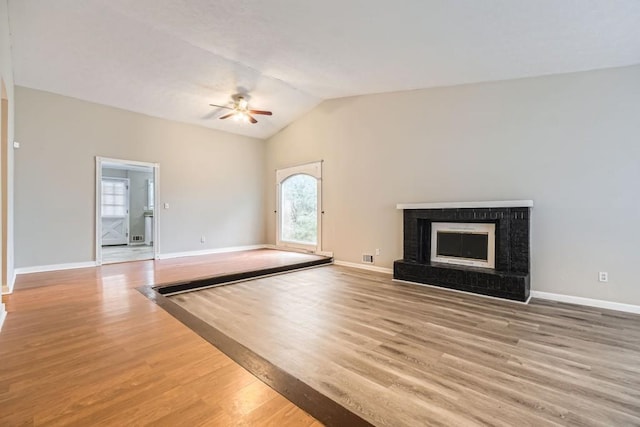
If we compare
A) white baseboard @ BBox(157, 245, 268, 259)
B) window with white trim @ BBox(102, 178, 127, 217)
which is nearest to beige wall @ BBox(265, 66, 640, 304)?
white baseboard @ BBox(157, 245, 268, 259)

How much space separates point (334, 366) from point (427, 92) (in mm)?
4432

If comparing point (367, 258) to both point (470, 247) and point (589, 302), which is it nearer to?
point (470, 247)

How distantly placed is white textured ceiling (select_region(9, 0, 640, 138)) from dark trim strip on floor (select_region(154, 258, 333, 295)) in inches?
130

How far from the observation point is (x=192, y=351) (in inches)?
92.9

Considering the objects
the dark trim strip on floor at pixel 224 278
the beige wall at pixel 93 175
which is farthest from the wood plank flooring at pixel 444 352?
the beige wall at pixel 93 175

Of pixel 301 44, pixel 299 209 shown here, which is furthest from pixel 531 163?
pixel 299 209

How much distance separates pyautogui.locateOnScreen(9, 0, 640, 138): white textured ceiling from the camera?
9.32 ft

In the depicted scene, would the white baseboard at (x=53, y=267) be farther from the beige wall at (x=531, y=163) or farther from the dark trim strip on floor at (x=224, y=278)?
the beige wall at (x=531, y=163)

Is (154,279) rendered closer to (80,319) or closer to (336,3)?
(80,319)

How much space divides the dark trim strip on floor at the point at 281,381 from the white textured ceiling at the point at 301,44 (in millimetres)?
3224

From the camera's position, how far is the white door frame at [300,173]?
22.0ft

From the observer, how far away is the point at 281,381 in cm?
197

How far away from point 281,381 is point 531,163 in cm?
409

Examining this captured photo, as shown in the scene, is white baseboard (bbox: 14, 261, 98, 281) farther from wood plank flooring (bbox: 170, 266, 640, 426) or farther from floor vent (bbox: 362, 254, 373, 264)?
floor vent (bbox: 362, 254, 373, 264)
